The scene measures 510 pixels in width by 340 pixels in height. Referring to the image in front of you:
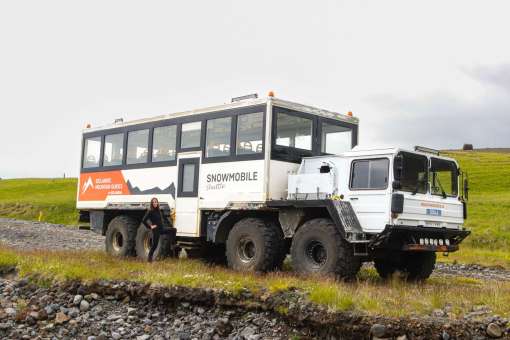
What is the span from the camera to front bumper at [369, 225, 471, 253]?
11.2m

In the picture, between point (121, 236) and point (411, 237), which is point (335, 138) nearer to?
point (411, 237)

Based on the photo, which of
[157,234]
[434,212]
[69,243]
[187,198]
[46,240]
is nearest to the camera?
[434,212]

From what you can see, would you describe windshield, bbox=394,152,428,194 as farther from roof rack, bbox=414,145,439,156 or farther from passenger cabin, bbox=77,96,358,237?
passenger cabin, bbox=77,96,358,237

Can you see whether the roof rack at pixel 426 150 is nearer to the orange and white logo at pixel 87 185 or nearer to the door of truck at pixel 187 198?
the door of truck at pixel 187 198

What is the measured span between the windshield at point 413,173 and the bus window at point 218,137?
439 centimetres

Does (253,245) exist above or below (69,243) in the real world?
above

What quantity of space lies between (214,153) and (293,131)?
7.08 feet

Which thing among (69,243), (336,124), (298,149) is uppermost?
(336,124)

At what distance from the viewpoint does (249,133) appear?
1378cm

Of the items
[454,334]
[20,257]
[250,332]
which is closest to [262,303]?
[250,332]

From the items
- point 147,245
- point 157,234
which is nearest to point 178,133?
point 157,234

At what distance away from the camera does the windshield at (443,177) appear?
12.3 m

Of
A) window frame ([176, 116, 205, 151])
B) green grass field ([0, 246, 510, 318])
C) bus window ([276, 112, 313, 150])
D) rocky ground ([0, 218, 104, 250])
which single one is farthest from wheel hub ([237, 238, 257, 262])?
rocky ground ([0, 218, 104, 250])

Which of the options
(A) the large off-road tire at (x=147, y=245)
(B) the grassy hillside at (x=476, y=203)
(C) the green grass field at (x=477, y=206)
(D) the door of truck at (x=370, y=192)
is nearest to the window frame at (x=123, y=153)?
(A) the large off-road tire at (x=147, y=245)
